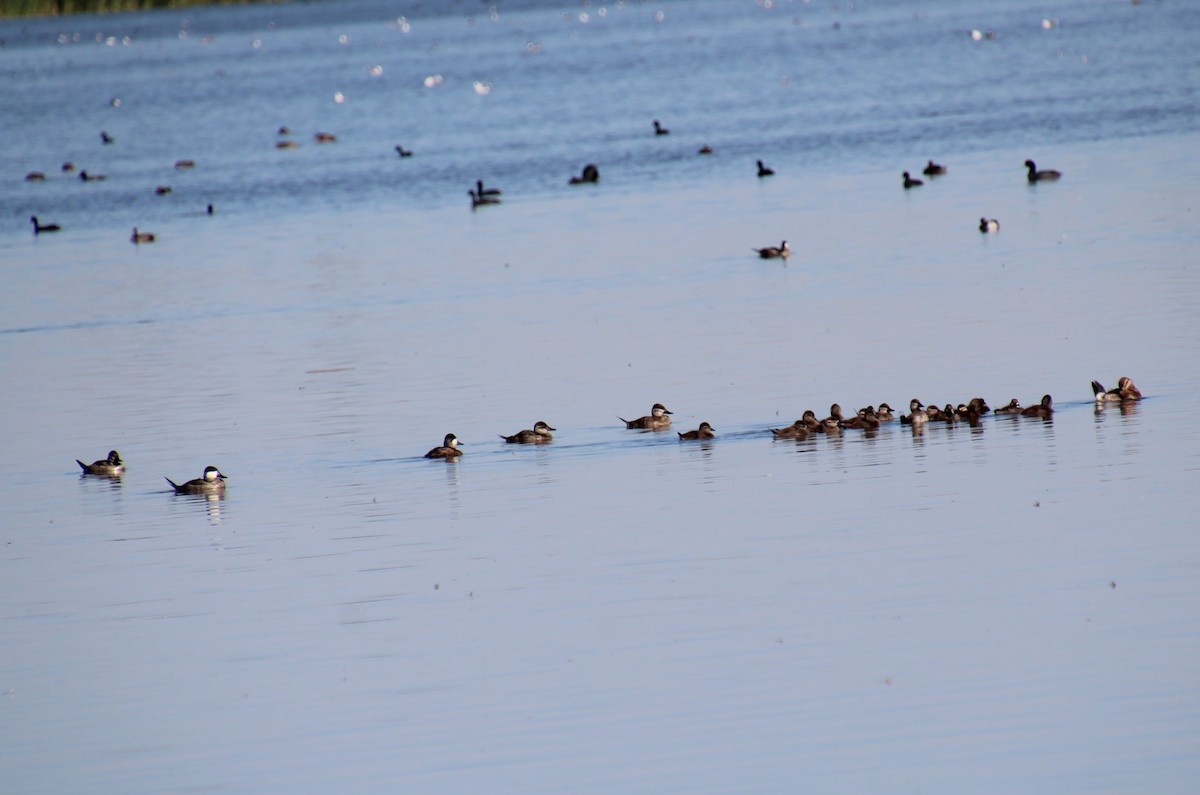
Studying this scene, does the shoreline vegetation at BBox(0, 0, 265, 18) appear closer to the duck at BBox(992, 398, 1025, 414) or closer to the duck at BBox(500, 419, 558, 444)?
the duck at BBox(500, 419, 558, 444)

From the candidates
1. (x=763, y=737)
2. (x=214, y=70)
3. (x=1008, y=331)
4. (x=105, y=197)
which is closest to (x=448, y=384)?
(x=1008, y=331)

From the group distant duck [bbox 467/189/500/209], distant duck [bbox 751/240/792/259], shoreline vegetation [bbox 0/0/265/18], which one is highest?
shoreline vegetation [bbox 0/0/265/18]

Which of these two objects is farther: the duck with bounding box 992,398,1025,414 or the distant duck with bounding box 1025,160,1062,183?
the distant duck with bounding box 1025,160,1062,183

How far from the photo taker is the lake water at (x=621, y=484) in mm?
12789

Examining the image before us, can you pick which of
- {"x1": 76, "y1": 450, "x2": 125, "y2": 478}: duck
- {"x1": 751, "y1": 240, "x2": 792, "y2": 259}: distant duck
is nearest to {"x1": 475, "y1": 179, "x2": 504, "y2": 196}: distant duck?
{"x1": 751, "y1": 240, "x2": 792, "y2": 259}: distant duck

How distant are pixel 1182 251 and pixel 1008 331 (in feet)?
20.2

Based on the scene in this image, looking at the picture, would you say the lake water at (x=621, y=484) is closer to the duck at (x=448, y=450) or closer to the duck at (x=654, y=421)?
the duck at (x=448, y=450)

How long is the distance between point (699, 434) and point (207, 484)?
549 cm

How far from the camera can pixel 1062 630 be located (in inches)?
549

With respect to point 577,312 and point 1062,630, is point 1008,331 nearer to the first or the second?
point 577,312

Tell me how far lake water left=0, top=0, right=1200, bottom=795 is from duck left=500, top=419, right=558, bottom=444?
7.1 inches

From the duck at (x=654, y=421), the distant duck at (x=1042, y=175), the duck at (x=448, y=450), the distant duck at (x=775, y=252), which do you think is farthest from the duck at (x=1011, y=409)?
the distant duck at (x=1042, y=175)

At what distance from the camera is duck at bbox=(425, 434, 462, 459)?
2105 cm

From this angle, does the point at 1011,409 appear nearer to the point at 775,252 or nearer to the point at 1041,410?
the point at 1041,410
